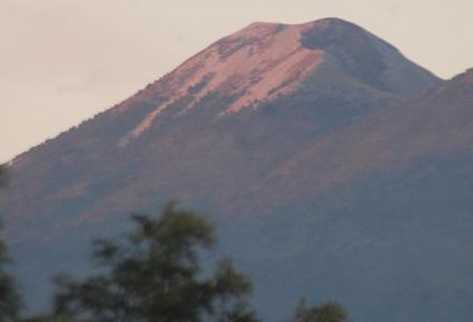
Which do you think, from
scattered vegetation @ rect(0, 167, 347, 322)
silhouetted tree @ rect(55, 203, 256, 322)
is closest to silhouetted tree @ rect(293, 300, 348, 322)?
scattered vegetation @ rect(0, 167, 347, 322)

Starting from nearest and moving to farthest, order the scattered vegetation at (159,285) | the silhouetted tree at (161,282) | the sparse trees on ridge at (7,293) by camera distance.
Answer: the sparse trees on ridge at (7,293) < the scattered vegetation at (159,285) < the silhouetted tree at (161,282)

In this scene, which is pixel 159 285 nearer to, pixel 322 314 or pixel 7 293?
pixel 7 293

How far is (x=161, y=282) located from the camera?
26250mm

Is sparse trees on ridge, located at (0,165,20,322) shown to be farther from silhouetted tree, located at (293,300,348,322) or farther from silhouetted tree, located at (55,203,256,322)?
silhouetted tree, located at (293,300,348,322)

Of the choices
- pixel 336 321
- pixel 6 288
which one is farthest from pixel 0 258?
pixel 336 321

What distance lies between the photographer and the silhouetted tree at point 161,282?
25984 millimetres

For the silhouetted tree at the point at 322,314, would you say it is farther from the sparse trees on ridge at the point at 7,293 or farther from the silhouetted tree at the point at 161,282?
the sparse trees on ridge at the point at 7,293

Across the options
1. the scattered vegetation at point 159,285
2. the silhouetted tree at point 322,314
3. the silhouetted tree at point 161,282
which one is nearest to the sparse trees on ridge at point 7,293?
the scattered vegetation at point 159,285

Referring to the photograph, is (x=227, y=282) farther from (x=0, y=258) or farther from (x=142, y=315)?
(x=0, y=258)

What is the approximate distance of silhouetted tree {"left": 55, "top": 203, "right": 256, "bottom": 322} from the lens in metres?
26.0

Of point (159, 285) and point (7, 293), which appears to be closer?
point (7, 293)

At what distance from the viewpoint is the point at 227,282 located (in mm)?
26656

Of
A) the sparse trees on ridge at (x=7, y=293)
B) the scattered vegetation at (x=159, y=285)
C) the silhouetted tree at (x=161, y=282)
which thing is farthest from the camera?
the silhouetted tree at (x=161, y=282)

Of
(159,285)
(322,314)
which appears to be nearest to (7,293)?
(159,285)
